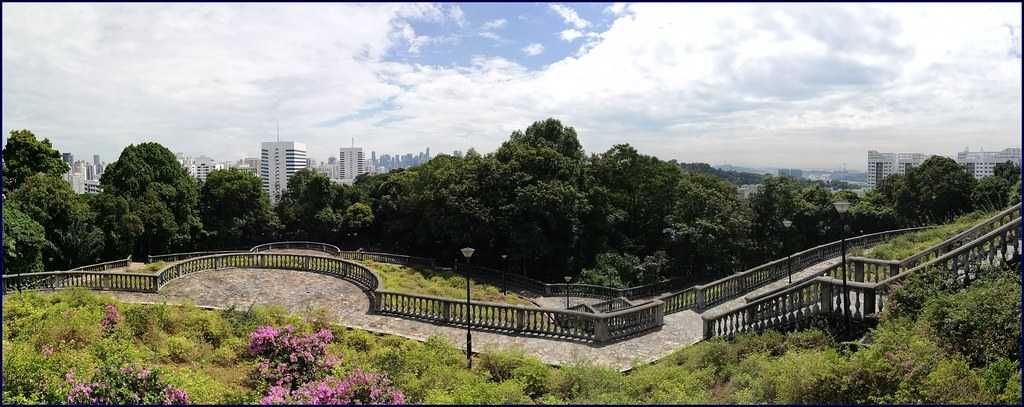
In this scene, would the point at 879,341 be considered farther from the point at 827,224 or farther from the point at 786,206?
the point at 827,224

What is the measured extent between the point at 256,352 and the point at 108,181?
3289 cm

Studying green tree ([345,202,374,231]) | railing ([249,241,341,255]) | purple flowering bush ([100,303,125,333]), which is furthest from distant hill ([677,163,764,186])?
purple flowering bush ([100,303,125,333])

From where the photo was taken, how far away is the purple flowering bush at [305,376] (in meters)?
6.75

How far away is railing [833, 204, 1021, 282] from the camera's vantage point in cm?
1179

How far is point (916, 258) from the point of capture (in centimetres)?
1199

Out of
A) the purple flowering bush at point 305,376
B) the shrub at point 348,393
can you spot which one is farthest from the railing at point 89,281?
the shrub at point 348,393

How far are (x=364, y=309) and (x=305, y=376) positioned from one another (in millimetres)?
6452

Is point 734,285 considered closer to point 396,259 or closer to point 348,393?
point 348,393

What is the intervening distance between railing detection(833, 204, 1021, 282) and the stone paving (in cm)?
301

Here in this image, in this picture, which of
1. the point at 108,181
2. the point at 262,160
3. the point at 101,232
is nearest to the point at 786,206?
the point at 101,232

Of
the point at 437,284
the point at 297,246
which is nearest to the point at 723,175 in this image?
the point at 297,246

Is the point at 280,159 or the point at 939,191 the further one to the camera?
the point at 280,159

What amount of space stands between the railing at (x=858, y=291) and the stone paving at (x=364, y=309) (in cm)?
169

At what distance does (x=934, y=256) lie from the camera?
1229cm
